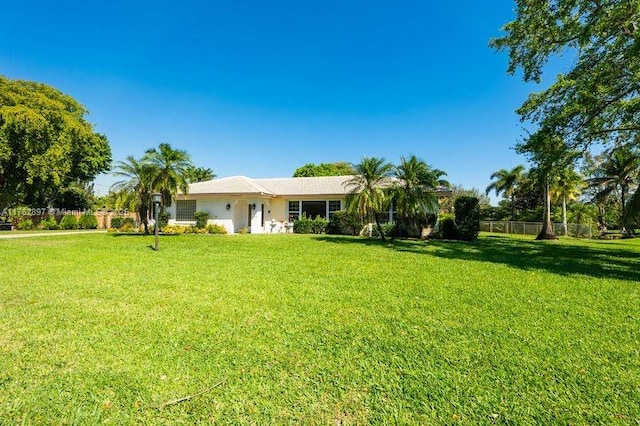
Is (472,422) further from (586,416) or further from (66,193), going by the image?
(66,193)

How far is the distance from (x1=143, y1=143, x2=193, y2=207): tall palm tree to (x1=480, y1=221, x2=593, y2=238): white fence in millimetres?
31142

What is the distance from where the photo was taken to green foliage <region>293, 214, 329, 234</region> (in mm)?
23281

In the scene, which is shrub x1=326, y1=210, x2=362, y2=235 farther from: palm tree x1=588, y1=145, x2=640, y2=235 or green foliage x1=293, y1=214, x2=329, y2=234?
palm tree x1=588, y1=145, x2=640, y2=235

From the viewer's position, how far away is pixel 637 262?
11945mm

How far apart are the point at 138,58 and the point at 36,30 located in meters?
4.19

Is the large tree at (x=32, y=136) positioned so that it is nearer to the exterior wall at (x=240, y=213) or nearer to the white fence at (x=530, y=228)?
the exterior wall at (x=240, y=213)

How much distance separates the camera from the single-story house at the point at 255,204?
23.1 metres

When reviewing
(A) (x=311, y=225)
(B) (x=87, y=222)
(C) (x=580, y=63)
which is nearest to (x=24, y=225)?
(B) (x=87, y=222)

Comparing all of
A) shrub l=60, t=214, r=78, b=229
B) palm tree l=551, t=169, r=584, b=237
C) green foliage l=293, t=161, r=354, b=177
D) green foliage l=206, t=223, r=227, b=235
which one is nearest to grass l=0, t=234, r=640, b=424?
green foliage l=206, t=223, r=227, b=235

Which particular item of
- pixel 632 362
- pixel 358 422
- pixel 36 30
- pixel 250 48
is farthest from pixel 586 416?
pixel 36 30

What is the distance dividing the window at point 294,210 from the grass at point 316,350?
55.6 feet

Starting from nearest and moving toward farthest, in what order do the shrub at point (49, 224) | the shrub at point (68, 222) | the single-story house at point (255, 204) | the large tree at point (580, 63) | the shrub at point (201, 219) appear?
the large tree at point (580, 63)
the shrub at point (201, 219)
the single-story house at point (255, 204)
the shrub at point (49, 224)
the shrub at point (68, 222)

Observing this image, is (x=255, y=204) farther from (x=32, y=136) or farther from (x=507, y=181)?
(x=507, y=181)

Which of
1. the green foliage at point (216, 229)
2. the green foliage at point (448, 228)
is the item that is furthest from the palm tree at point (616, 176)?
the green foliage at point (216, 229)
